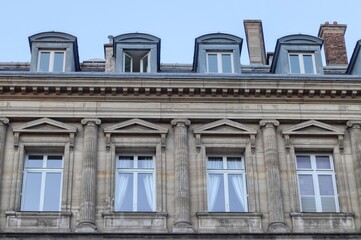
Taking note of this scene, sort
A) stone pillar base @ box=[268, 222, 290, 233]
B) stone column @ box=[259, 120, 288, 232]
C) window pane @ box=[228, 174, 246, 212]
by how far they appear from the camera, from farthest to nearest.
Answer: window pane @ box=[228, 174, 246, 212]
stone column @ box=[259, 120, 288, 232]
stone pillar base @ box=[268, 222, 290, 233]

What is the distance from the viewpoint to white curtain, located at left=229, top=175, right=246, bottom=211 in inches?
927

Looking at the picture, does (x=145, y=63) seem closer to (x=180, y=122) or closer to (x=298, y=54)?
(x=180, y=122)

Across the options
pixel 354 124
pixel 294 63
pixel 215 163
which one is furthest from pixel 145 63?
→ pixel 354 124

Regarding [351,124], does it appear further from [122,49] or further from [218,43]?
[122,49]

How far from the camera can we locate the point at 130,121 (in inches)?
951

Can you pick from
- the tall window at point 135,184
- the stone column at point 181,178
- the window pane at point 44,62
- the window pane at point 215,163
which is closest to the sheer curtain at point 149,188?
the tall window at point 135,184

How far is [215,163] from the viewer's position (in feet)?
79.8

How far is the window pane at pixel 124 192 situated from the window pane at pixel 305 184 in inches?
210

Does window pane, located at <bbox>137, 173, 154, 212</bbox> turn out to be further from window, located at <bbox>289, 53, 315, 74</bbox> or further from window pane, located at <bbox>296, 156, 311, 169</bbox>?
window, located at <bbox>289, 53, 315, 74</bbox>

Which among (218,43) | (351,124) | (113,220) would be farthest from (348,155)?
(113,220)

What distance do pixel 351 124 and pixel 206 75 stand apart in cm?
500

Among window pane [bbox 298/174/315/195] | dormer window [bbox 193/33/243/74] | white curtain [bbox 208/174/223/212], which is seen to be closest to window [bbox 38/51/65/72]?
dormer window [bbox 193/33/243/74]

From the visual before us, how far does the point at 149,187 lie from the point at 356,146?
264 inches

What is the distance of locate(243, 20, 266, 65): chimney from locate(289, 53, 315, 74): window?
265cm
